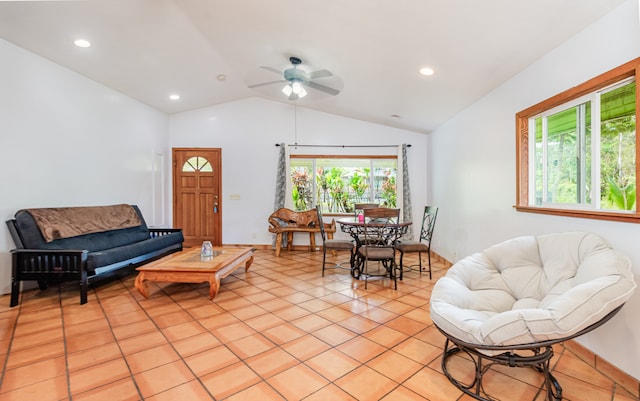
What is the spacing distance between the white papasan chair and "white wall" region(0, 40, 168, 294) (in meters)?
4.45

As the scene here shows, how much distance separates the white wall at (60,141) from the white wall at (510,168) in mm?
5236

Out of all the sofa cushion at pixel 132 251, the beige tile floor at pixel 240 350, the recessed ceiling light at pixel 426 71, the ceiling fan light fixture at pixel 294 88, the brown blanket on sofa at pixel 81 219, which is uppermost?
the ceiling fan light fixture at pixel 294 88

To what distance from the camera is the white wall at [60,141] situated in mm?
3346

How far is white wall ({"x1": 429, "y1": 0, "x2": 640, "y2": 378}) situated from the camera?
1816 mm

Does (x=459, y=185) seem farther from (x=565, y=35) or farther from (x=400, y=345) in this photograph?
(x=400, y=345)

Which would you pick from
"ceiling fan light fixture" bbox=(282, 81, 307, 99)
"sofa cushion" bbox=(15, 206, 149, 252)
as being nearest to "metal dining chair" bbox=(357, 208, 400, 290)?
"ceiling fan light fixture" bbox=(282, 81, 307, 99)

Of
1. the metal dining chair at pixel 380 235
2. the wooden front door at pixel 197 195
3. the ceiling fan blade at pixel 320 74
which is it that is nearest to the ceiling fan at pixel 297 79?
the ceiling fan blade at pixel 320 74

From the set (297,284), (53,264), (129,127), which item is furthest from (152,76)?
(297,284)

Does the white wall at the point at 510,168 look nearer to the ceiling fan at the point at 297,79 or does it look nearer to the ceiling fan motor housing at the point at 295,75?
the ceiling fan at the point at 297,79

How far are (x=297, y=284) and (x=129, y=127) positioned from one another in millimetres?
3893

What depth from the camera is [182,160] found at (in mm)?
6340

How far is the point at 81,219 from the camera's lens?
3.88m

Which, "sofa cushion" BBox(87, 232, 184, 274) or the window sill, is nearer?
the window sill

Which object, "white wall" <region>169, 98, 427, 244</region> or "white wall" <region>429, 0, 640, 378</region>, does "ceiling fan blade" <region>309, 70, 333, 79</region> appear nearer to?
"white wall" <region>429, 0, 640, 378</region>
